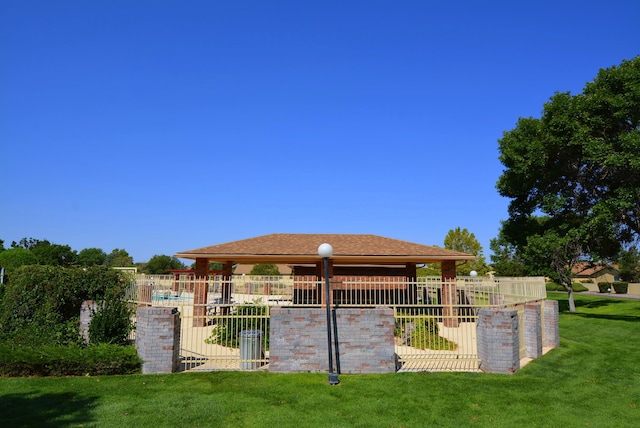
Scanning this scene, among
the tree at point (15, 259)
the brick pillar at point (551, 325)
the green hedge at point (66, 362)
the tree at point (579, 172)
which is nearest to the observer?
the green hedge at point (66, 362)

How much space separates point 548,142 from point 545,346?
14772 millimetres

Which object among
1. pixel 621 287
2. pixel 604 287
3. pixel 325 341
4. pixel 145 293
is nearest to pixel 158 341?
pixel 145 293

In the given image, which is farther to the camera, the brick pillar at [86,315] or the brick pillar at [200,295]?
the brick pillar at [86,315]

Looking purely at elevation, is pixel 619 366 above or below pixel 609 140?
below

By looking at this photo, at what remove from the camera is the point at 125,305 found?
11.5 meters

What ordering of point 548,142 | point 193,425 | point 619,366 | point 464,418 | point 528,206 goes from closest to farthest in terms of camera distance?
1. point 193,425
2. point 464,418
3. point 619,366
4. point 548,142
5. point 528,206

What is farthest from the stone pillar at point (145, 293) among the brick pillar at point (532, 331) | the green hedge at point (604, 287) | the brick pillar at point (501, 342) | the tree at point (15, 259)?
the green hedge at point (604, 287)

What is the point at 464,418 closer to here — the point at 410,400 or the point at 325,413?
the point at 410,400

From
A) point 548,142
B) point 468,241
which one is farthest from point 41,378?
point 468,241

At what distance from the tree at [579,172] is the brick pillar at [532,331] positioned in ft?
43.9

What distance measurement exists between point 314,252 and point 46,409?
493 inches

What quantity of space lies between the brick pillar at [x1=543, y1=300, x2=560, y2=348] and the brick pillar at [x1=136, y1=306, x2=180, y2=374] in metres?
10.8

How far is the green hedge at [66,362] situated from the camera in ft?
29.4

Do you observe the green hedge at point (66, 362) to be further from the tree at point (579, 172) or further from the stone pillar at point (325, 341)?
the tree at point (579, 172)
